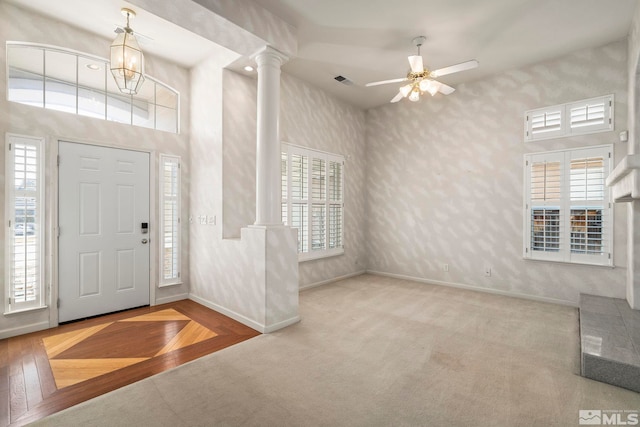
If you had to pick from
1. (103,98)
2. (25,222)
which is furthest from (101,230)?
(103,98)

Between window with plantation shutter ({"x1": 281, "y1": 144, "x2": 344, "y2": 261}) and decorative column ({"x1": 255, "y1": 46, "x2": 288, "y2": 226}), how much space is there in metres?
1.25

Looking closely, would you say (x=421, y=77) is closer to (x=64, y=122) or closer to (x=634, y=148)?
(x=634, y=148)

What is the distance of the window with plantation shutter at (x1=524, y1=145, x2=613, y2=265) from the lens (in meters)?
3.78

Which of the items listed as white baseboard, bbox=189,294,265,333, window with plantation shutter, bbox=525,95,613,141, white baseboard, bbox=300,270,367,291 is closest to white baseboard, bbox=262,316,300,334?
white baseboard, bbox=189,294,265,333

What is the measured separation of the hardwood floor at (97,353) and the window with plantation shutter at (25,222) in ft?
1.56

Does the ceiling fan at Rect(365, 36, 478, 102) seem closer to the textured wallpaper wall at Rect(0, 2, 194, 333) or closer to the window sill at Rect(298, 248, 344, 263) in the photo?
the window sill at Rect(298, 248, 344, 263)

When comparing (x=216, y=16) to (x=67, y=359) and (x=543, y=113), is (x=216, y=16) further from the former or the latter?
(x=543, y=113)

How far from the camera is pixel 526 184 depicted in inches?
170

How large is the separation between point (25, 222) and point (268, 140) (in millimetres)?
2732

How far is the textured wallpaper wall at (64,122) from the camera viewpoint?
121 inches

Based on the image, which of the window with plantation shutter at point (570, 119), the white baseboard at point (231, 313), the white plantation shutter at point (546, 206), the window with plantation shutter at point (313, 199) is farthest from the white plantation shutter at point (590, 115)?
the white baseboard at point (231, 313)

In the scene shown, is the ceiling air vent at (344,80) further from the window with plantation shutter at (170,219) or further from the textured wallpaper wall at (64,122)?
the window with plantation shutter at (170,219)

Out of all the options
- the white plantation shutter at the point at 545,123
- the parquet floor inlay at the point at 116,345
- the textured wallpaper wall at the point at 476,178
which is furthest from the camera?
the white plantation shutter at the point at 545,123

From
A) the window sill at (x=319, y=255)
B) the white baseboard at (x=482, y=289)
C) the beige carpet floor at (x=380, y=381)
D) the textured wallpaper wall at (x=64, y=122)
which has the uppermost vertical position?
→ the textured wallpaper wall at (x=64, y=122)
